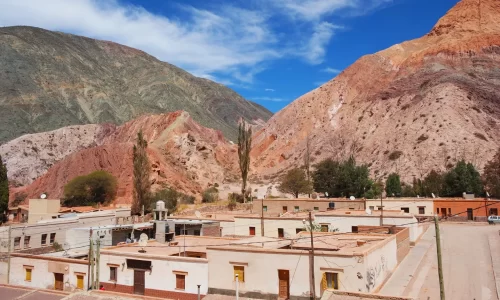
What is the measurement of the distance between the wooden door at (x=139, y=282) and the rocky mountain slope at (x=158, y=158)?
43.2 m

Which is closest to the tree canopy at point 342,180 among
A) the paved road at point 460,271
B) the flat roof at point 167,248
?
the paved road at point 460,271

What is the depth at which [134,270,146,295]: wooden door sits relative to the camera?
2062 cm

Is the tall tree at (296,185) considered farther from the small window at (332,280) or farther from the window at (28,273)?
the small window at (332,280)

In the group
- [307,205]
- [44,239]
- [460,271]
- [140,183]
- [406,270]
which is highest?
[140,183]

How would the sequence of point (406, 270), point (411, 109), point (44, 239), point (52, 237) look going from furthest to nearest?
point (411, 109)
point (52, 237)
point (44, 239)
point (406, 270)

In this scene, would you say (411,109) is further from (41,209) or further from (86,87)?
(86,87)

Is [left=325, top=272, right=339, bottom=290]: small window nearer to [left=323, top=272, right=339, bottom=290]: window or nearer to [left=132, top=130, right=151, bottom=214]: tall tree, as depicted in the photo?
[left=323, top=272, right=339, bottom=290]: window

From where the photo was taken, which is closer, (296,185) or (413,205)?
(413,205)

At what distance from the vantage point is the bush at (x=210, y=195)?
6556cm

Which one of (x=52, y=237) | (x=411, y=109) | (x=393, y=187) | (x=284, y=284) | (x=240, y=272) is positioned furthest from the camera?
(x=411, y=109)

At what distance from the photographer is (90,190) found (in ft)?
201

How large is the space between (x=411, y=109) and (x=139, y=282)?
73784mm

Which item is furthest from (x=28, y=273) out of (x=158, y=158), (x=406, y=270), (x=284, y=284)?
(x=158, y=158)

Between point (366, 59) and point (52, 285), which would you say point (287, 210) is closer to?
point (52, 285)
